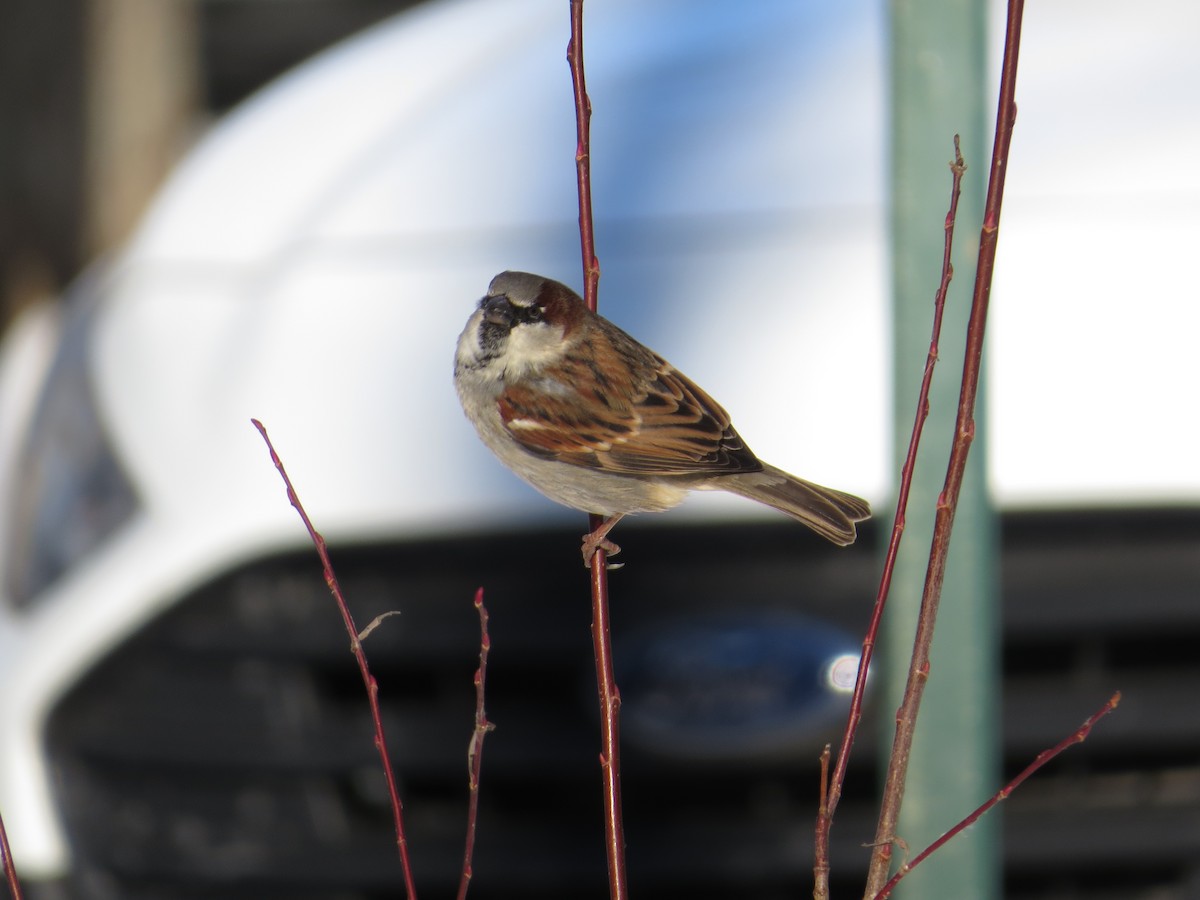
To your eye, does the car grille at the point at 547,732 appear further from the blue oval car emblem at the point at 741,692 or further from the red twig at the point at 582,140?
the red twig at the point at 582,140

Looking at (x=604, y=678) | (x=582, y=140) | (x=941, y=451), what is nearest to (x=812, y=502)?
(x=941, y=451)

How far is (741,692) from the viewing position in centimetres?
249

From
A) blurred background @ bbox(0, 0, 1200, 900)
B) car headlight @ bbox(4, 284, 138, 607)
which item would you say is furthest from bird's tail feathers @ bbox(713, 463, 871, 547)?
car headlight @ bbox(4, 284, 138, 607)

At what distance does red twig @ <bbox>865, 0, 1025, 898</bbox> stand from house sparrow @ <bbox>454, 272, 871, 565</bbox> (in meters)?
0.54

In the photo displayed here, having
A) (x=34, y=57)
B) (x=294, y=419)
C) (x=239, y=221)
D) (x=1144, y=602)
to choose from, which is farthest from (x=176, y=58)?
(x=1144, y=602)

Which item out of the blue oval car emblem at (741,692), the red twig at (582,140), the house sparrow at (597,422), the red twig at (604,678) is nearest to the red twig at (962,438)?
the red twig at (604,678)

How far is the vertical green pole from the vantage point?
1.67 m

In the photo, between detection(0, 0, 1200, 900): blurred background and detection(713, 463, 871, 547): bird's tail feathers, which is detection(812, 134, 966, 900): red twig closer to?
detection(713, 463, 871, 547): bird's tail feathers

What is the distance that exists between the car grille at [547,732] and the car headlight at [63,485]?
288 mm

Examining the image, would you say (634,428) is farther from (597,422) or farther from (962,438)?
(962,438)

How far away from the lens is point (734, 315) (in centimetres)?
259

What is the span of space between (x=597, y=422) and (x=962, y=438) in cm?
76

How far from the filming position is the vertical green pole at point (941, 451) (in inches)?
65.6

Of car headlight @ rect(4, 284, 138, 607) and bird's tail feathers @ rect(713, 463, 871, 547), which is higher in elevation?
car headlight @ rect(4, 284, 138, 607)
